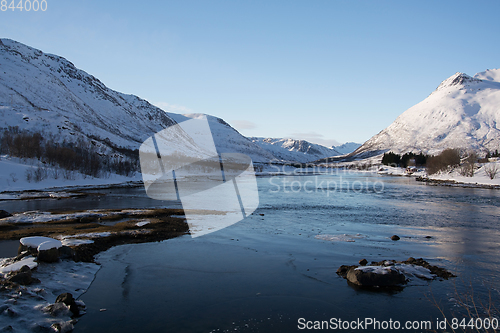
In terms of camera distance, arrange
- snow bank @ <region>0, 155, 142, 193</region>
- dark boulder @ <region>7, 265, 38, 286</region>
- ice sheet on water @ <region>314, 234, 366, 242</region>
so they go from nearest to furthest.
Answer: dark boulder @ <region>7, 265, 38, 286</region> < ice sheet on water @ <region>314, 234, 366, 242</region> < snow bank @ <region>0, 155, 142, 193</region>

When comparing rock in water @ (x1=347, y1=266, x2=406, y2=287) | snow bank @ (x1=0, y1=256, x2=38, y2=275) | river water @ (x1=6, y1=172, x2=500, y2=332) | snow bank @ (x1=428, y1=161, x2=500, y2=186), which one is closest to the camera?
river water @ (x1=6, y1=172, x2=500, y2=332)

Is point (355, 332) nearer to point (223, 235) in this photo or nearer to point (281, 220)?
point (223, 235)

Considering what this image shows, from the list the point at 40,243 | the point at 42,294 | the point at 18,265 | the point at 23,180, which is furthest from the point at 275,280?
the point at 23,180

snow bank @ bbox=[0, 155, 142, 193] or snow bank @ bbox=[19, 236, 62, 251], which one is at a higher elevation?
snow bank @ bbox=[0, 155, 142, 193]

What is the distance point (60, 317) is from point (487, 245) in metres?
21.7

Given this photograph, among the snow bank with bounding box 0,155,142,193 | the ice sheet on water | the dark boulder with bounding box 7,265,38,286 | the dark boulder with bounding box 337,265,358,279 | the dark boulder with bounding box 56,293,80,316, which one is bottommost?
the ice sheet on water

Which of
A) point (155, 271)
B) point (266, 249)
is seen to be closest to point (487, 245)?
point (266, 249)

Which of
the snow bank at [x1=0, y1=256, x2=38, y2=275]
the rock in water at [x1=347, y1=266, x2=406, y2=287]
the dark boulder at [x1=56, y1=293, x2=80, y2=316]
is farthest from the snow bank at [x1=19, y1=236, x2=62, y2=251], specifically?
the rock in water at [x1=347, y1=266, x2=406, y2=287]

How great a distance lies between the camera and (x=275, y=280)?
1317 cm

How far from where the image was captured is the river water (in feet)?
32.9

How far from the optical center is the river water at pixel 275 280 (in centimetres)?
1002

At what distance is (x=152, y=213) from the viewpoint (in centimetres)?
3030

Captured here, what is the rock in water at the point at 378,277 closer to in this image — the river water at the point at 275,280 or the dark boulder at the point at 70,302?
the river water at the point at 275,280

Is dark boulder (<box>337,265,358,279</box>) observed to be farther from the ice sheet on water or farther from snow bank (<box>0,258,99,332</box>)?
snow bank (<box>0,258,99,332</box>)
